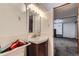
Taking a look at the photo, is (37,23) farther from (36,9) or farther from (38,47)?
(38,47)

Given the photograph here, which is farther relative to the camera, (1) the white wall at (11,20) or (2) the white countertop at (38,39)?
(2) the white countertop at (38,39)

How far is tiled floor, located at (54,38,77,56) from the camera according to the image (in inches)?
44.7

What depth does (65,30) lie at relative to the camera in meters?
1.19

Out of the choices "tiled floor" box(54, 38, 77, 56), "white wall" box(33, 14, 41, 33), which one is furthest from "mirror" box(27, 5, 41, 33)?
"tiled floor" box(54, 38, 77, 56)

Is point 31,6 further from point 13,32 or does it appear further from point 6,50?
point 6,50

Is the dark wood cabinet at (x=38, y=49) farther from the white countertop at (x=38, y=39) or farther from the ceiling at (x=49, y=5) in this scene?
the ceiling at (x=49, y=5)

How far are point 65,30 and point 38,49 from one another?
388 mm

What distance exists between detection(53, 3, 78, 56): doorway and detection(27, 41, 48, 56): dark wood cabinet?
0.39 feet

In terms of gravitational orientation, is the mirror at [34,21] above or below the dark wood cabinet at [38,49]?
above

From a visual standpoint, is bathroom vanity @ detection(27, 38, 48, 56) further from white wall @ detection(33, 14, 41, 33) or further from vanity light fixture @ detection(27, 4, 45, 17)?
vanity light fixture @ detection(27, 4, 45, 17)

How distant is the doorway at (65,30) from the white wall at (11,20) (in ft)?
1.25

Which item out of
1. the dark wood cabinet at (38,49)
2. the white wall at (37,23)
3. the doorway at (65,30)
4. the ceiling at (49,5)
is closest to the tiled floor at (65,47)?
the doorway at (65,30)

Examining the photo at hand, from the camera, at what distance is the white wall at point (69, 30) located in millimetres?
1142

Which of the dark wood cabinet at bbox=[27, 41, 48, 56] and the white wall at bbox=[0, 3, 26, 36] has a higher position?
the white wall at bbox=[0, 3, 26, 36]
